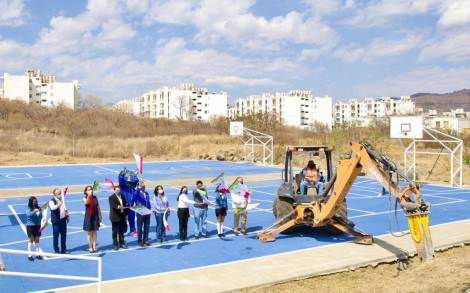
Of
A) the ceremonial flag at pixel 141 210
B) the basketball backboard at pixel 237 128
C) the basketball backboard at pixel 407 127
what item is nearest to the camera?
the ceremonial flag at pixel 141 210

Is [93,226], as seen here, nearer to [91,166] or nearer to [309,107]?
[91,166]

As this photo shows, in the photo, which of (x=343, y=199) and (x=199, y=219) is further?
(x=199, y=219)

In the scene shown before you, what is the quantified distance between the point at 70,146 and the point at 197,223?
4037 cm

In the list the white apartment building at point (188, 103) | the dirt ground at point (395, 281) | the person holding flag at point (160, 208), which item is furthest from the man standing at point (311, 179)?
the white apartment building at point (188, 103)

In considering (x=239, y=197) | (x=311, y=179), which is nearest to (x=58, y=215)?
(x=239, y=197)

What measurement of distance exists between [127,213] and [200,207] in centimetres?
212

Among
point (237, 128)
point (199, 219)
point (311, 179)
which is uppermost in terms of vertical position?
point (237, 128)

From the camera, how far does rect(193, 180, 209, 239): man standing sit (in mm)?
A: 13977

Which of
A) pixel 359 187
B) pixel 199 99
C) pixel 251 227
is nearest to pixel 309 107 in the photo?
pixel 199 99

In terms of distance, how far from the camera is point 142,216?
1305 cm

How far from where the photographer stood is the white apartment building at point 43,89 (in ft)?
355

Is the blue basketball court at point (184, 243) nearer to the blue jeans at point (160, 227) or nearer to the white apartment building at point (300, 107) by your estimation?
the blue jeans at point (160, 227)

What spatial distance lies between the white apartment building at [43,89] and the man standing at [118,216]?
10215 cm

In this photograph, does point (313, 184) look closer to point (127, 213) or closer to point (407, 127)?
point (127, 213)
